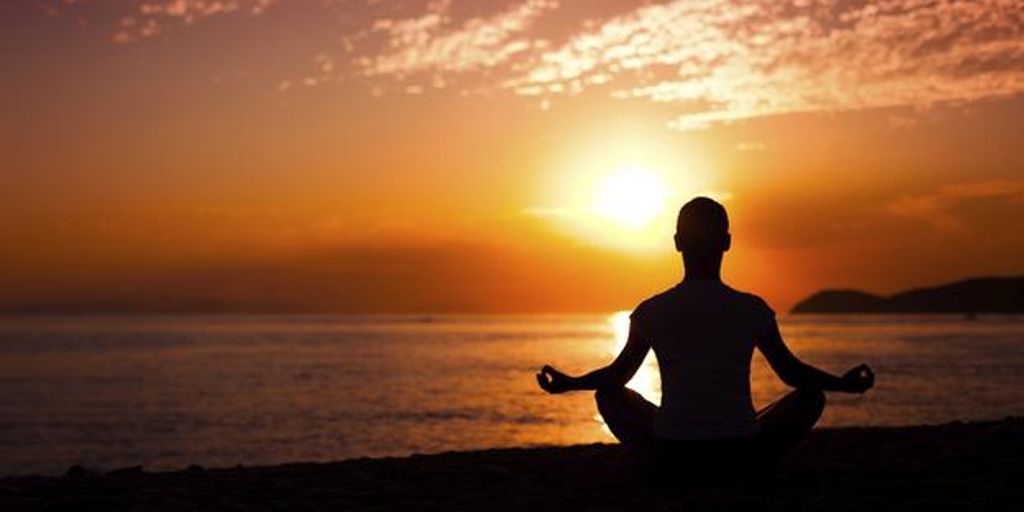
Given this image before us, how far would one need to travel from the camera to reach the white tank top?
22.9 feet

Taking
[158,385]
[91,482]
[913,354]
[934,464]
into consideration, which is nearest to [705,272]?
[934,464]

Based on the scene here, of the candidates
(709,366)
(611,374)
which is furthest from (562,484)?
(709,366)

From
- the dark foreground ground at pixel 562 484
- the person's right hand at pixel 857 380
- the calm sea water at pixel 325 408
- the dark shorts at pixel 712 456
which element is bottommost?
the calm sea water at pixel 325 408

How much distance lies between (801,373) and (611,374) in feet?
4.23

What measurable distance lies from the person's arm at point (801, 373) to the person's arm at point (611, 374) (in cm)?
81

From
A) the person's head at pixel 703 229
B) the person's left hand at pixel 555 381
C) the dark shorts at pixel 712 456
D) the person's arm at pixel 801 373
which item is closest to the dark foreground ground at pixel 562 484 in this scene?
the dark shorts at pixel 712 456

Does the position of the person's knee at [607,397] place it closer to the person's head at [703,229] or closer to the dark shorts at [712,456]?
the dark shorts at [712,456]

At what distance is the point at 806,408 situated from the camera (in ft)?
25.0

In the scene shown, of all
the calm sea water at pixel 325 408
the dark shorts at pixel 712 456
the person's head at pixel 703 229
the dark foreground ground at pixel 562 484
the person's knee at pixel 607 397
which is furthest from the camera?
the calm sea water at pixel 325 408

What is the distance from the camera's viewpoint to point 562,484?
9.66 metres

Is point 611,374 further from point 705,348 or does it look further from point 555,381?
point 705,348

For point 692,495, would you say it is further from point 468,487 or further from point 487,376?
point 487,376

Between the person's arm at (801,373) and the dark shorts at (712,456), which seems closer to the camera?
the person's arm at (801,373)

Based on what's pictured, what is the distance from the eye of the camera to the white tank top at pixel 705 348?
698 cm
